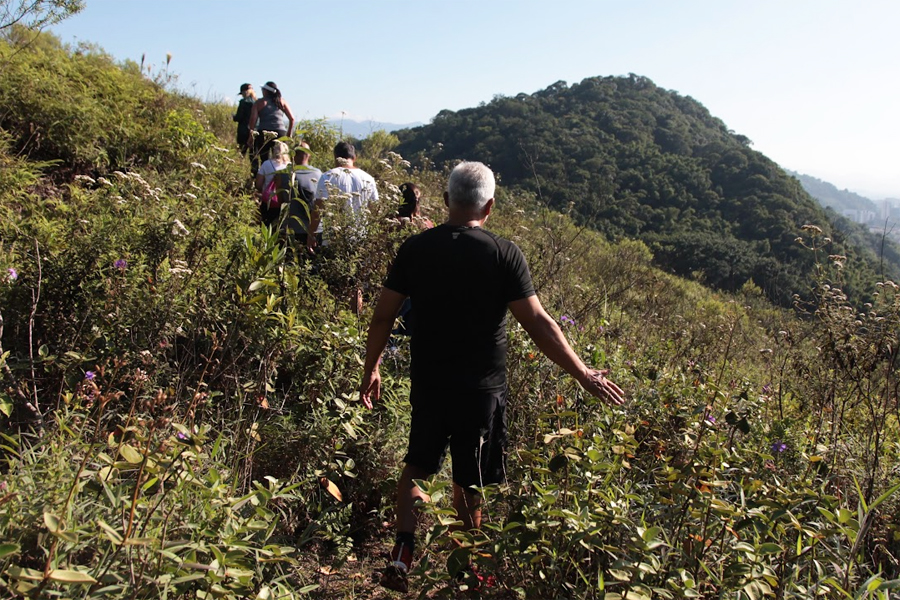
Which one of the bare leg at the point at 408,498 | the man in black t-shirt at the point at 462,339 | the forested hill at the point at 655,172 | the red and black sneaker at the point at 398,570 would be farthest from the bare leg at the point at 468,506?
the forested hill at the point at 655,172

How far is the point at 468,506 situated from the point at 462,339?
0.70 meters

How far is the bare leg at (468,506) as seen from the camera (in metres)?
2.46

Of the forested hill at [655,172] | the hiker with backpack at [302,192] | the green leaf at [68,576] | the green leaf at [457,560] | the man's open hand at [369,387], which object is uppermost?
the forested hill at [655,172]

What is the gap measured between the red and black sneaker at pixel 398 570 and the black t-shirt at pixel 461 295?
679 millimetres

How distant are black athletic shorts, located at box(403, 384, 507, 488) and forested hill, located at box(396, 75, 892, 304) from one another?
1317 cm

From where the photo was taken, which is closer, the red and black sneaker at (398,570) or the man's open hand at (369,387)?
the red and black sneaker at (398,570)

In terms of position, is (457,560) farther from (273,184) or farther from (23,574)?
(273,184)

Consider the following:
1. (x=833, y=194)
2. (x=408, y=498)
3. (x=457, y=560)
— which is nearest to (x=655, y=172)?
(x=408, y=498)

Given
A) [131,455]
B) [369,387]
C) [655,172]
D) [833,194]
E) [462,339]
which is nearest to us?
[131,455]

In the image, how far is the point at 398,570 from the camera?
230cm

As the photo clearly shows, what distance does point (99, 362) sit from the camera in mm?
2953

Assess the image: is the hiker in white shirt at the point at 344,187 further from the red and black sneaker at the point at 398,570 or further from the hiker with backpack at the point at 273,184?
the red and black sneaker at the point at 398,570

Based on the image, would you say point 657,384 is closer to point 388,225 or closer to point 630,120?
point 388,225

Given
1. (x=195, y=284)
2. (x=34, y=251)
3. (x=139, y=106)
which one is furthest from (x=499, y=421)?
(x=139, y=106)
